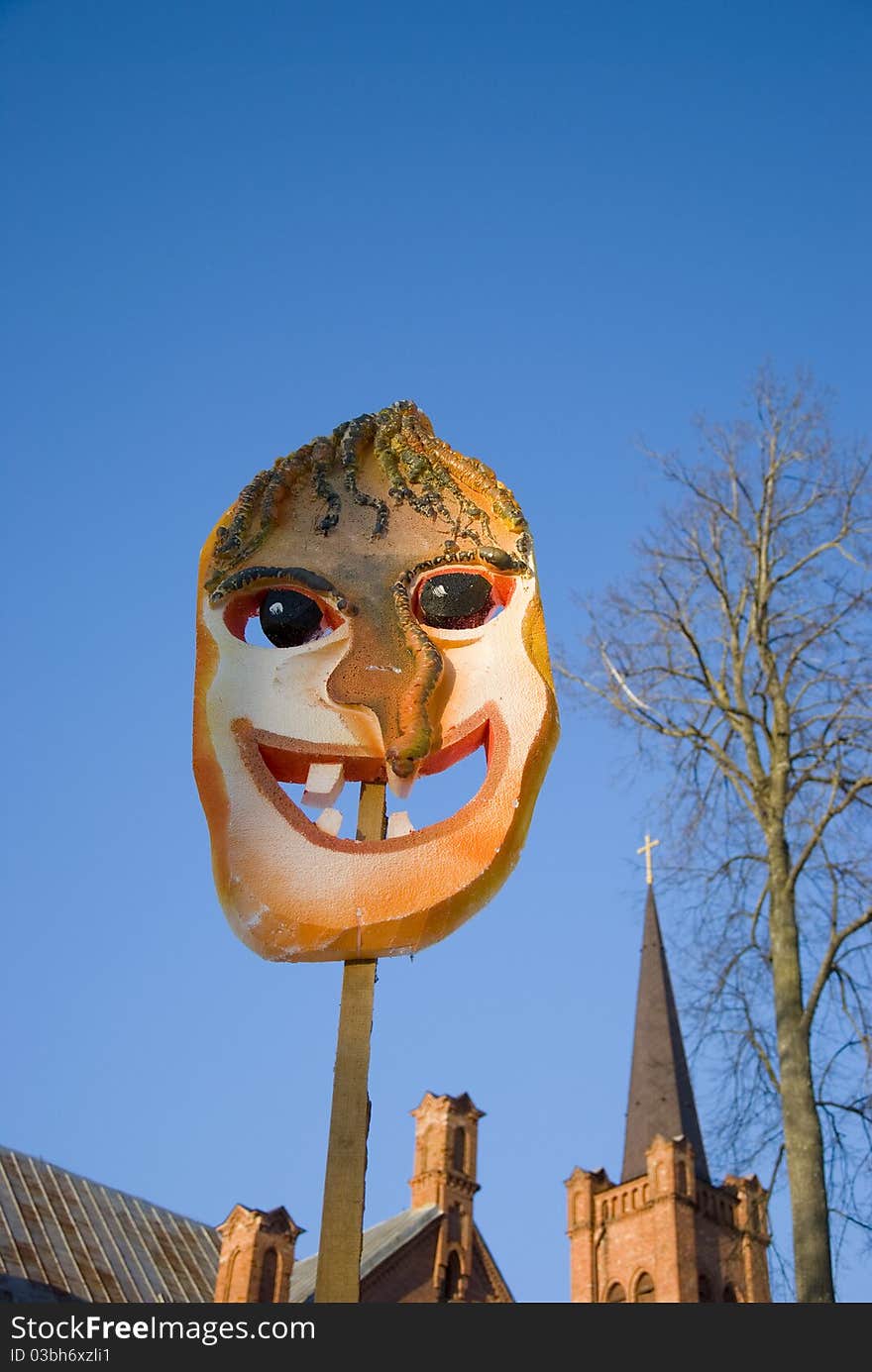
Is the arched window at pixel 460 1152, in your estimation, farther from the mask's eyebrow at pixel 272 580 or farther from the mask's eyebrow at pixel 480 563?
the mask's eyebrow at pixel 272 580

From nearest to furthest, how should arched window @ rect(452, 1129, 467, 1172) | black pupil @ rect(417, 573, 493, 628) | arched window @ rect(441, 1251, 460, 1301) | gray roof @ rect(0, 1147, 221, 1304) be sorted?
black pupil @ rect(417, 573, 493, 628) < gray roof @ rect(0, 1147, 221, 1304) < arched window @ rect(441, 1251, 460, 1301) < arched window @ rect(452, 1129, 467, 1172)

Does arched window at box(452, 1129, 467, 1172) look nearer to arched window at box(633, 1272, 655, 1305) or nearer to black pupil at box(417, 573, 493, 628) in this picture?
arched window at box(633, 1272, 655, 1305)

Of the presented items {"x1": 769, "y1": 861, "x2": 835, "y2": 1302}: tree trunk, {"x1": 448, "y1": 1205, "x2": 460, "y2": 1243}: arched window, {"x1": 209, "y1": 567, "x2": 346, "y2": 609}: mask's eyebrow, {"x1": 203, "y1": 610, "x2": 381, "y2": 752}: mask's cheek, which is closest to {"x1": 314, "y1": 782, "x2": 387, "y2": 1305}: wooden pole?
{"x1": 203, "y1": 610, "x2": 381, "y2": 752}: mask's cheek

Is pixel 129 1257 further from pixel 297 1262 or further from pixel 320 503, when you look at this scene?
pixel 320 503

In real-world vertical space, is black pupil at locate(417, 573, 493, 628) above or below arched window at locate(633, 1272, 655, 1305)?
below

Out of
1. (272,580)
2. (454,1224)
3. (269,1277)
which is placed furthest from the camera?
(454,1224)

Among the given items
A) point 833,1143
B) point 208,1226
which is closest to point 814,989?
point 833,1143

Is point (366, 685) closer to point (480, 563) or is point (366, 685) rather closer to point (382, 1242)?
point (480, 563)

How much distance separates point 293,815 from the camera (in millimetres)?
7418

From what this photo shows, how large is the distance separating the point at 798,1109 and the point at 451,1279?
778 inches

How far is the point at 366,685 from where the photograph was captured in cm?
775

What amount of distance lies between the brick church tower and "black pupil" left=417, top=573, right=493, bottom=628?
22.5 m

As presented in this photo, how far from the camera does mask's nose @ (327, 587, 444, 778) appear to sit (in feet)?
24.7

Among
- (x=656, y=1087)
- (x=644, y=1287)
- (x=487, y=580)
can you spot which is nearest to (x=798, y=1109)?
(x=487, y=580)
